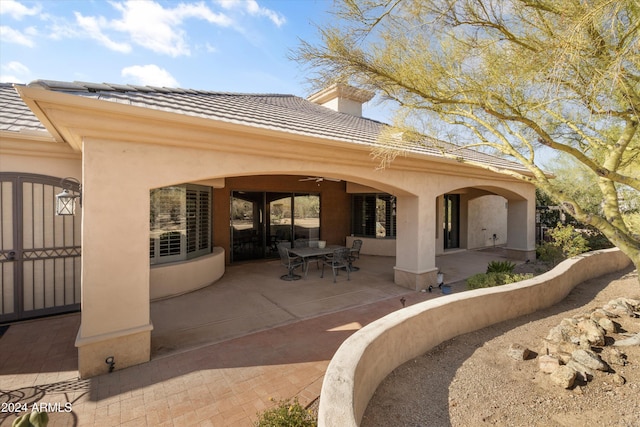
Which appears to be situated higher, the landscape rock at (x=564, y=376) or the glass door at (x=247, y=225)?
the glass door at (x=247, y=225)

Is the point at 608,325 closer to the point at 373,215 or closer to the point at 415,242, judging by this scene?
the point at 415,242

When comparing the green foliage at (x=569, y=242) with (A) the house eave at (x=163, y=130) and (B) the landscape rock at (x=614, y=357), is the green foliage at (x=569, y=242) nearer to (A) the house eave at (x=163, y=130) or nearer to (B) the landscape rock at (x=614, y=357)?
(B) the landscape rock at (x=614, y=357)

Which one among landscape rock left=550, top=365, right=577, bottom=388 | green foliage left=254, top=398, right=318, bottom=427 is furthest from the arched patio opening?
green foliage left=254, top=398, right=318, bottom=427

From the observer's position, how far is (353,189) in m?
14.9

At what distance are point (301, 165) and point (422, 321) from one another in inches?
145

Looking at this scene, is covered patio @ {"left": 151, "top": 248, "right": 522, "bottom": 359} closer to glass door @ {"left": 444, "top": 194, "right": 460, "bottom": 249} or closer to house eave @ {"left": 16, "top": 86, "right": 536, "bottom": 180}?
house eave @ {"left": 16, "top": 86, "right": 536, "bottom": 180}

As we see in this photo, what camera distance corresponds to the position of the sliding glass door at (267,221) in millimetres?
Answer: 12055

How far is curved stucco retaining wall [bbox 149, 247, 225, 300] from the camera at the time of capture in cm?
742

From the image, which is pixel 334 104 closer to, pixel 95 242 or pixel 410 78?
pixel 410 78

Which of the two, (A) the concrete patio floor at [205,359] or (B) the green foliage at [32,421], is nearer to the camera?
(B) the green foliage at [32,421]

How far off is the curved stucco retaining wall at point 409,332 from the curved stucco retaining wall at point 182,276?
228 inches

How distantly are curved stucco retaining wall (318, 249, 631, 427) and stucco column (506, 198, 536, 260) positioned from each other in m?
5.58

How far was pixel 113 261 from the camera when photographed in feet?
14.2

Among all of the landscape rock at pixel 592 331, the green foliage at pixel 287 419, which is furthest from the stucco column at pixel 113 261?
the landscape rock at pixel 592 331
